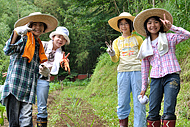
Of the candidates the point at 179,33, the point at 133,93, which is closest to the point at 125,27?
the point at 179,33

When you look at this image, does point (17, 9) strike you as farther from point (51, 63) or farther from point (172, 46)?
point (172, 46)

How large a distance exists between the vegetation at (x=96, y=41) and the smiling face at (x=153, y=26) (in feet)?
3.58

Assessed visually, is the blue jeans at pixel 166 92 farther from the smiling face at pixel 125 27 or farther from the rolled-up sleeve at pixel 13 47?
the rolled-up sleeve at pixel 13 47

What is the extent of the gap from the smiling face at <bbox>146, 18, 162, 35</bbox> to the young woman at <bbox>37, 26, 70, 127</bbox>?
1358 millimetres

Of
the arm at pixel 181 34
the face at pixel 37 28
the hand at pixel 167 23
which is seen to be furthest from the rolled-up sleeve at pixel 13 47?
the arm at pixel 181 34

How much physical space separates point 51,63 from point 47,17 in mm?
769

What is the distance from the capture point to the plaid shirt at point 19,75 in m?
2.17

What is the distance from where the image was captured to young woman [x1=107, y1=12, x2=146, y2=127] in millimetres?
2682

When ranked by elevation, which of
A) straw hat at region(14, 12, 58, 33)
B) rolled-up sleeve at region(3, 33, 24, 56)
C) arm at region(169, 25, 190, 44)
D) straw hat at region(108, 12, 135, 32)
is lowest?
rolled-up sleeve at region(3, 33, 24, 56)

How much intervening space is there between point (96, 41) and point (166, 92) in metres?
16.8

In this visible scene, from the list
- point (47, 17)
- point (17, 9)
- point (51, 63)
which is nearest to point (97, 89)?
point (51, 63)

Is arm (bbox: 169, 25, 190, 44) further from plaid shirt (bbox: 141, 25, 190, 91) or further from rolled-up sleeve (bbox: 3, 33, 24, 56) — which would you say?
rolled-up sleeve (bbox: 3, 33, 24, 56)

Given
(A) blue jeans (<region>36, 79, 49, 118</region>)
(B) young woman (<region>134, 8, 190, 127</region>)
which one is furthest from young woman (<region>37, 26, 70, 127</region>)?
(B) young woman (<region>134, 8, 190, 127</region>)

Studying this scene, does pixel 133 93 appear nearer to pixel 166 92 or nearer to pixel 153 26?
pixel 166 92
